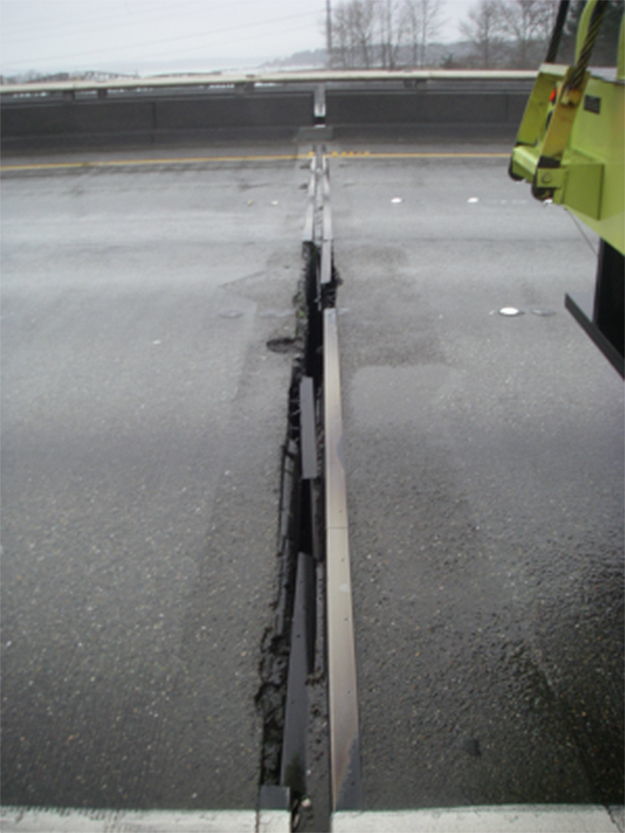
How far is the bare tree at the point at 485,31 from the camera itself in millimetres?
14492

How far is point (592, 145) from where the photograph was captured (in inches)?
131

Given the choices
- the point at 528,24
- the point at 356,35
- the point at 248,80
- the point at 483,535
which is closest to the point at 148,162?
the point at 248,80

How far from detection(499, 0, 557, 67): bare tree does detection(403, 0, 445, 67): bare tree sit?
14.3 ft

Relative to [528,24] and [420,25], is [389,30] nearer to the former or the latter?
[420,25]

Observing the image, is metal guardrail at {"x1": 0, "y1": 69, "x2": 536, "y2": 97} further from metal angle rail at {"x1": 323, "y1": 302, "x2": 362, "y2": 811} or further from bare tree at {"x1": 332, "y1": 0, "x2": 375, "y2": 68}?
metal angle rail at {"x1": 323, "y1": 302, "x2": 362, "y2": 811}

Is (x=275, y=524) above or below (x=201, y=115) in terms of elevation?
below

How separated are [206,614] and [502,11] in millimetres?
13036

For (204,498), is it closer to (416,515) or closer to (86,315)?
(416,515)

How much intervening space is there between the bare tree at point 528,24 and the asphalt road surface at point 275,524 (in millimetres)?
2263

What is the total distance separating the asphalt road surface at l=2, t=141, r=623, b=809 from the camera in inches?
108

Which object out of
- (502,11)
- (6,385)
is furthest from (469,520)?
(502,11)

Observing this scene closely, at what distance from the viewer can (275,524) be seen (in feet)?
13.1

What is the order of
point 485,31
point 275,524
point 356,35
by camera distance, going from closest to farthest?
point 275,524
point 485,31
point 356,35

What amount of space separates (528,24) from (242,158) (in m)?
7.46
